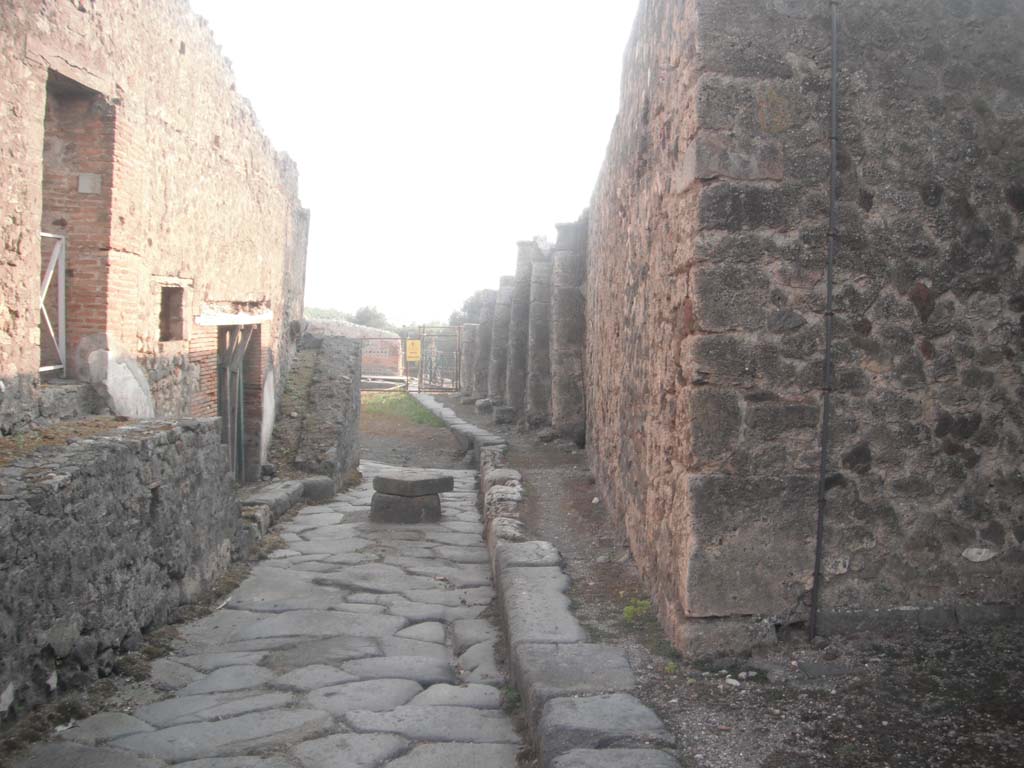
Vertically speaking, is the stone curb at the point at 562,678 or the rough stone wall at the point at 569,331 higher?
the rough stone wall at the point at 569,331

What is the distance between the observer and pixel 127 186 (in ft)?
21.5

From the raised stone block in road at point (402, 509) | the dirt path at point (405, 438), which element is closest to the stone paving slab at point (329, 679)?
the raised stone block in road at point (402, 509)

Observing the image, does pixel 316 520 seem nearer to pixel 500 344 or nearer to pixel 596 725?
pixel 596 725

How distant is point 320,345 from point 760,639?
30.9ft

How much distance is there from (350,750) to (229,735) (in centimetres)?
52

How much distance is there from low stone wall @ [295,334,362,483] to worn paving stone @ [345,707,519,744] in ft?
20.8

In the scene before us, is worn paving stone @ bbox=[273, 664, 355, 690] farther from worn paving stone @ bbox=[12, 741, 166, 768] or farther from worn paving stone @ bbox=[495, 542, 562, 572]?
worn paving stone @ bbox=[495, 542, 562, 572]

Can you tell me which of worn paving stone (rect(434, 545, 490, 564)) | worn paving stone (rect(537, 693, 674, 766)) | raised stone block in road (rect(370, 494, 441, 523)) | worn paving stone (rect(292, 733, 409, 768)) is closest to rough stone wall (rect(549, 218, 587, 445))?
raised stone block in road (rect(370, 494, 441, 523))

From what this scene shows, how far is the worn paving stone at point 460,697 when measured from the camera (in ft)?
13.3

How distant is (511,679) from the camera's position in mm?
4266

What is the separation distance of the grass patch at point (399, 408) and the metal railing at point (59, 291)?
11.5 metres

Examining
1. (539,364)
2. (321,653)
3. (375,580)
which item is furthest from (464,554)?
(539,364)

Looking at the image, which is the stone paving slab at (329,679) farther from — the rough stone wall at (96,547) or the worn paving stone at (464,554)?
the rough stone wall at (96,547)

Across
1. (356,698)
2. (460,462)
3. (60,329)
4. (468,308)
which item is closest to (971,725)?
(356,698)
